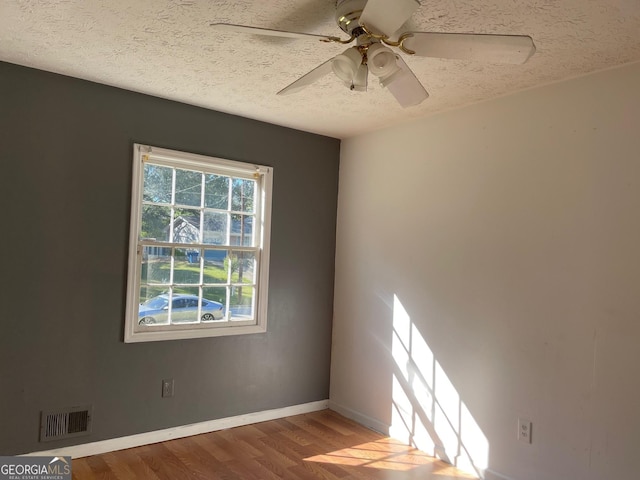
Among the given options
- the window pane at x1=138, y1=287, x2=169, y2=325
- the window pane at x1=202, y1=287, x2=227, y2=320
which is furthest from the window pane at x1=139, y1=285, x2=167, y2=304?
the window pane at x1=202, y1=287, x2=227, y2=320

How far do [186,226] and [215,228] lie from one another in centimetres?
24

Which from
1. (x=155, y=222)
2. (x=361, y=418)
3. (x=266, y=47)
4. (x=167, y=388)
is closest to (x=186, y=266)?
(x=155, y=222)

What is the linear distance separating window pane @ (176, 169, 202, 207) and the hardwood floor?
1732mm

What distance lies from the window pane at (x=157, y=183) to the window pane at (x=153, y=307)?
0.65 meters

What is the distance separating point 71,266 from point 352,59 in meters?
2.27

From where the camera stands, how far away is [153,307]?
139 inches

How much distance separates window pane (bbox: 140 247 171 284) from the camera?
3.48 m

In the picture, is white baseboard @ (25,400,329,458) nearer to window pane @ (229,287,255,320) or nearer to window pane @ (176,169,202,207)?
window pane @ (229,287,255,320)

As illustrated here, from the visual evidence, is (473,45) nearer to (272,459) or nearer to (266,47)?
(266,47)

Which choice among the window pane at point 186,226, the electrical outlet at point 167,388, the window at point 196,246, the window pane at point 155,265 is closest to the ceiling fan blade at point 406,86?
the window at point 196,246

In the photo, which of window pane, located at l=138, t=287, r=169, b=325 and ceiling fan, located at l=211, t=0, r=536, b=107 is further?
window pane, located at l=138, t=287, r=169, b=325

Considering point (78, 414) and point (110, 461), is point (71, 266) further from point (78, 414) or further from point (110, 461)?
point (110, 461)

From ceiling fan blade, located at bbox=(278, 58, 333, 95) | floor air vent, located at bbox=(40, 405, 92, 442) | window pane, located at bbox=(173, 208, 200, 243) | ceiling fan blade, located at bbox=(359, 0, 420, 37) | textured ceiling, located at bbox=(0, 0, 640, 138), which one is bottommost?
floor air vent, located at bbox=(40, 405, 92, 442)

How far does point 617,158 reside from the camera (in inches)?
103
